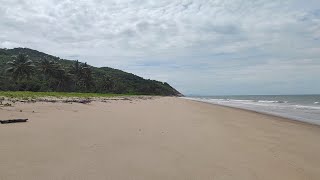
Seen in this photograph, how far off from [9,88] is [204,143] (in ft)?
188

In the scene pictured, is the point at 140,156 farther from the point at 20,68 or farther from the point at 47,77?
the point at 47,77

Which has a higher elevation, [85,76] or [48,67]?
[48,67]

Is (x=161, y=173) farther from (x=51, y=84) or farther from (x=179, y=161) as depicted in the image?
(x=51, y=84)

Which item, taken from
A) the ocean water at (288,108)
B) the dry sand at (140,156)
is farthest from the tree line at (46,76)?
the dry sand at (140,156)

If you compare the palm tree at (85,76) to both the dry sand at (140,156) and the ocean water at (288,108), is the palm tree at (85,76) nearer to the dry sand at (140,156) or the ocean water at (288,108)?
the ocean water at (288,108)

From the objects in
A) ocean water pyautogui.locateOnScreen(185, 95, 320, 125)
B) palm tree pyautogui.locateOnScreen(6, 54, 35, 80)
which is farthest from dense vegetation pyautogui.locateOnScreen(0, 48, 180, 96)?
ocean water pyautogui.locateOnScreen(185, 95, 320, 125)

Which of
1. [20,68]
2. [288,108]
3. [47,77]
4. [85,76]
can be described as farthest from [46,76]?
[288,108]

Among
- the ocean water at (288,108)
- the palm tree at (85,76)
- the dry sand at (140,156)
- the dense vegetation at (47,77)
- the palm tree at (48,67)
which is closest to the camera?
the dry sand at (140,156)

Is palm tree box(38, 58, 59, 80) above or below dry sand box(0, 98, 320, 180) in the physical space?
above

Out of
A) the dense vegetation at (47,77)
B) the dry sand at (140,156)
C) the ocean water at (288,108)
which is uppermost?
the dense vegetation at (47,77)

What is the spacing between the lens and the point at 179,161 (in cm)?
545

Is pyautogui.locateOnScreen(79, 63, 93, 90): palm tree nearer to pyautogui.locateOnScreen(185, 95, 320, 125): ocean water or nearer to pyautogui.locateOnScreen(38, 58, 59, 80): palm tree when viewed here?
pyautogui.locateOnScreen(38, 58, 59, 80): palm tree

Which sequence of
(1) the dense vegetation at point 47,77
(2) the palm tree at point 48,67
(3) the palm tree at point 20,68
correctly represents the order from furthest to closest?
(2) the palm tree at point 48,67 → (1) the dense vegetation at point 47,77 → (3) the palm tree at point 20,68

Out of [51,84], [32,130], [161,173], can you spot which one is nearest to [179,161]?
[161,173]
